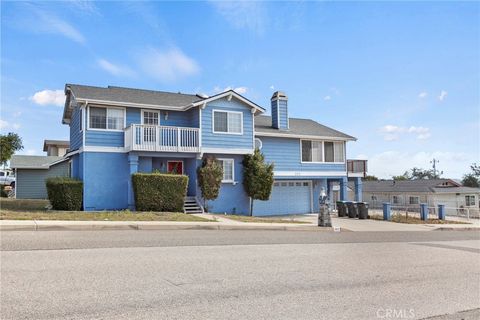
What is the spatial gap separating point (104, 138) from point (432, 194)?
35567 mm

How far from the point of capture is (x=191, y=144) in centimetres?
2202

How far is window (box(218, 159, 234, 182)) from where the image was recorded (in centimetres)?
2373

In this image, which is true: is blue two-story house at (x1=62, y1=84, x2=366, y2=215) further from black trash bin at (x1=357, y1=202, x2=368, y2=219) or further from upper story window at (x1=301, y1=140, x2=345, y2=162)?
black trash bin at (x1=357, y1=202, x2=368, y2=219)

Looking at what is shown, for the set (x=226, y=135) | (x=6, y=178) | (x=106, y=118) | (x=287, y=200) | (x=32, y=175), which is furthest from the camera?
(x=6, y=178)

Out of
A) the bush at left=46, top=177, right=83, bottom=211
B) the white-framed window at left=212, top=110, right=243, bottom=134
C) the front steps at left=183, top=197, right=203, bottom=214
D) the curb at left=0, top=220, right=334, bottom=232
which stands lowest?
the curb at left=0, top=220, right=334, bottom=232

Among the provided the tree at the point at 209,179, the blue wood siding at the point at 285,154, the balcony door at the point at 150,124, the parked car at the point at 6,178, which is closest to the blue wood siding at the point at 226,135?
the tree at the point at 209,179

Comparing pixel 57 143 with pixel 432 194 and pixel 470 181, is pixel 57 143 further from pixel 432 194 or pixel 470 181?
pixel 470 181

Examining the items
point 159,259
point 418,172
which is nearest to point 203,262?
point 159,259

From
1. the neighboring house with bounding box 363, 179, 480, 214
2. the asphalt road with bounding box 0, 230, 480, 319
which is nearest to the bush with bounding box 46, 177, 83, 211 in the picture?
the asphalt road with bounding box 0, 230, 480, 319

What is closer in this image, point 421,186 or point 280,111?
point 280,111

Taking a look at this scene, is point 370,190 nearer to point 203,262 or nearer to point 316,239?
point 316,239

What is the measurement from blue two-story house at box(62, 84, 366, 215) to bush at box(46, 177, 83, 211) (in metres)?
0.47

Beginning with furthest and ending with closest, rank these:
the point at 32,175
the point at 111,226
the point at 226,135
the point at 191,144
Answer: the point at 32,175
the point at 226,135
the point at 191,144
the point at 111,226

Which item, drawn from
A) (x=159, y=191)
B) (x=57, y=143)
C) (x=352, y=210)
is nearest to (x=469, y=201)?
(x=352, y=210)
